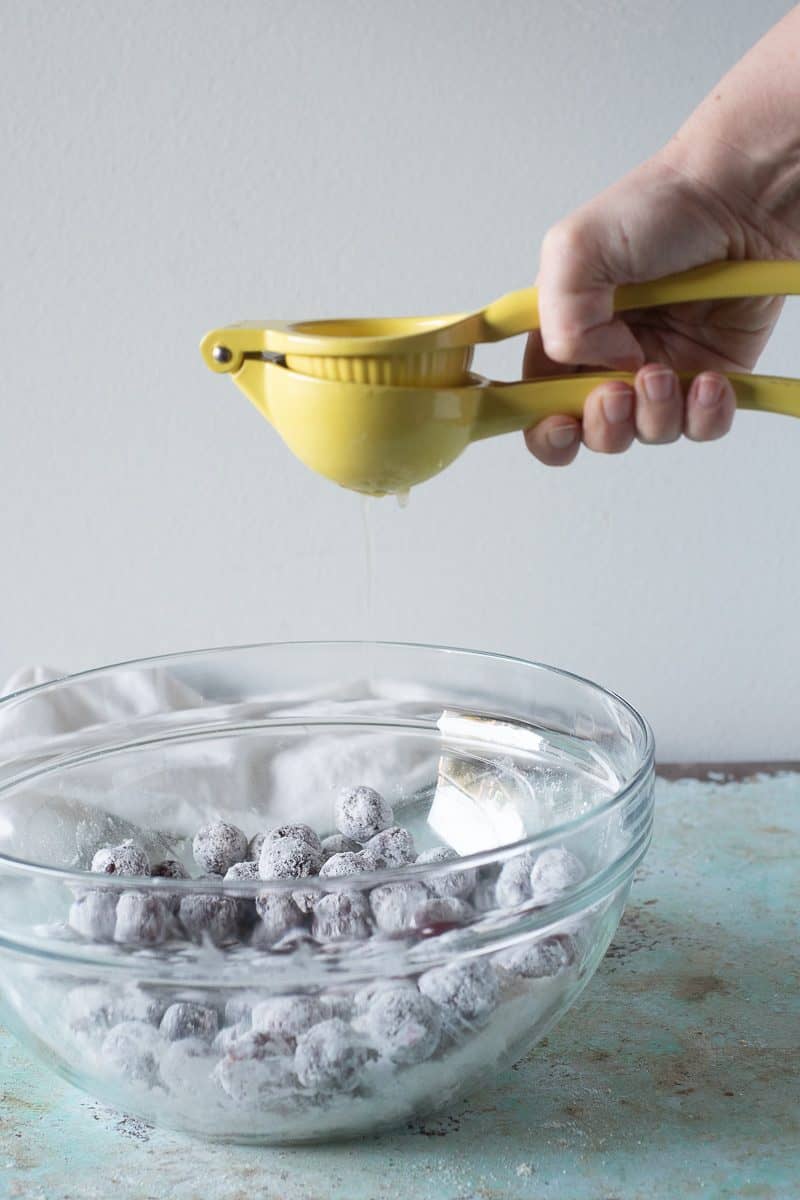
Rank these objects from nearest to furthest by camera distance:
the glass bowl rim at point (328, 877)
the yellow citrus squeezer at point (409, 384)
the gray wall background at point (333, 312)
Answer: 1. the glass bowl rim at point (328, 877)
2. the yellow citrus squeezer at point (409, 384)
3. the gray wall background at point (333, 312)

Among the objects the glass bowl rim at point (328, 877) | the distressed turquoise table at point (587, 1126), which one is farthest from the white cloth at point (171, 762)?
the distressed turquoise table at point (587, 1126)

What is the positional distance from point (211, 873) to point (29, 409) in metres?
0.65

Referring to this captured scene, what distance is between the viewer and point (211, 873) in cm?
74

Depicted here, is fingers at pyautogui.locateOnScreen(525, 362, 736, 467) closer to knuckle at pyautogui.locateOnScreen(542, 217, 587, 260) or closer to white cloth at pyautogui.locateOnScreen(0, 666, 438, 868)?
knuckle at pyautogui.locateOnScreen(542, 217, 587, 260)

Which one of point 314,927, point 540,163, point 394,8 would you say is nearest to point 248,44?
point 394,8

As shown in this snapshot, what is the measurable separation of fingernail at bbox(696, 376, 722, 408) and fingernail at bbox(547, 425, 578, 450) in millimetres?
77

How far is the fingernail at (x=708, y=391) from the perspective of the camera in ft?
2.38

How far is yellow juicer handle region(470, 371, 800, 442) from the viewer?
71 cm

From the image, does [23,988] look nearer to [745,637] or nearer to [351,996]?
[351,996]

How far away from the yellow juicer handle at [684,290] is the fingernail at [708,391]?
48mm

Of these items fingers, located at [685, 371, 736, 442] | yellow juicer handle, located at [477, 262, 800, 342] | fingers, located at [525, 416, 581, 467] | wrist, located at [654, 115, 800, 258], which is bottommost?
fingers, located at [525, 416, 581, 467]

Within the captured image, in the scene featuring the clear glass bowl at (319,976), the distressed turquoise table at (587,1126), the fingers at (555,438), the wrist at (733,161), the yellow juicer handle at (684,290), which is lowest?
the distressed turquoise table at (587,1126)

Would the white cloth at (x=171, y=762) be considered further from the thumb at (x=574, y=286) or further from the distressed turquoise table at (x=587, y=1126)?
the thumb at (x=574, y=286)

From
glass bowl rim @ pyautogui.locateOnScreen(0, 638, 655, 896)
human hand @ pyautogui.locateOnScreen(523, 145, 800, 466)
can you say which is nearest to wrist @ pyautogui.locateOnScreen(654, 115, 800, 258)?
human hand @ pyautogui.locateOnScreen(523, 145, 800, 466)
